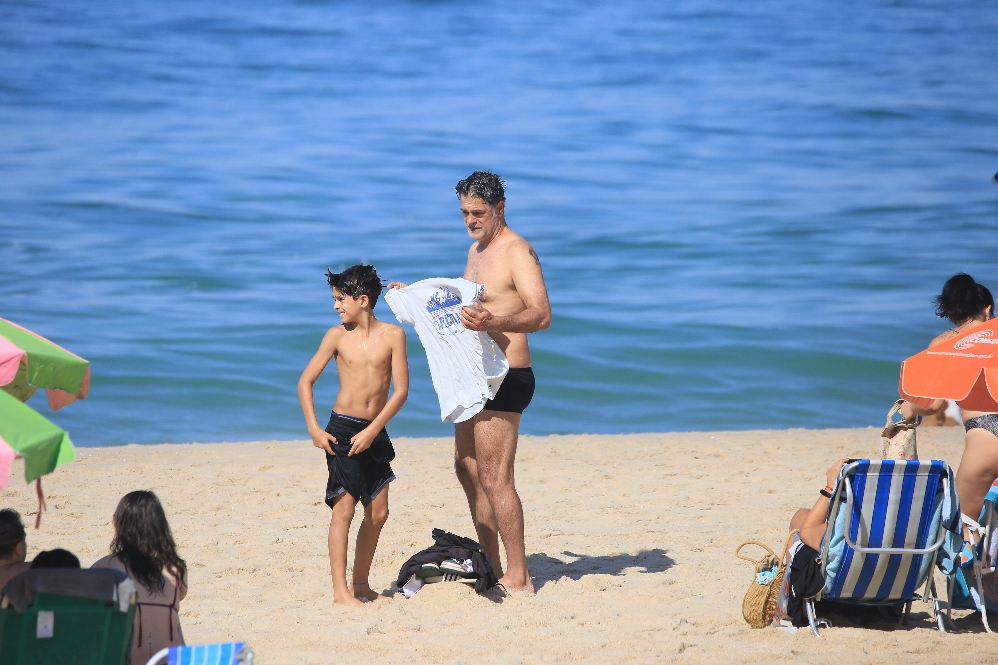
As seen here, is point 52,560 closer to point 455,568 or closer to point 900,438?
point 455,568

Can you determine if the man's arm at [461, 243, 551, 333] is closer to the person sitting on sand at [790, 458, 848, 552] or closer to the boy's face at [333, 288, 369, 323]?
the boy's face at [333, 288, 369, 323]

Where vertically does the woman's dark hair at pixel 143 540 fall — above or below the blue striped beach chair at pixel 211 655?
above

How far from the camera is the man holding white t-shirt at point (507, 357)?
497cm

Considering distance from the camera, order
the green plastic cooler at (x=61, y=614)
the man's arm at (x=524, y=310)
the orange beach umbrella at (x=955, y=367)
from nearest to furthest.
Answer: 1. the green plastic cooler at (x=61, y=614)
2. the orange beach umbrella at (x=955, y=367)
3. the man's arm at (x=524, y=310)

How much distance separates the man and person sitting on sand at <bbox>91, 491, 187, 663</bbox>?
1.80 metres

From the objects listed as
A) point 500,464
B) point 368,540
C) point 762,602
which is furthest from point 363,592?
point 762,602

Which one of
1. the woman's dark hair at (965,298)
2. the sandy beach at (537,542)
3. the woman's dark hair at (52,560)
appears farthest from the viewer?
the woman's dark hair at (965,298)

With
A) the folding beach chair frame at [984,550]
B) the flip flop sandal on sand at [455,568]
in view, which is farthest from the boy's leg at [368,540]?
the folding beach chair frame at [984,550]

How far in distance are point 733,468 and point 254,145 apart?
26064 mm

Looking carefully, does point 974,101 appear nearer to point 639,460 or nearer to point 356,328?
point 639,460

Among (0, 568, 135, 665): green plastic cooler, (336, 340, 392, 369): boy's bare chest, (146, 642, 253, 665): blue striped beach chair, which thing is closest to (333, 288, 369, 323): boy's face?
(336, 340, 392, 369): boy's bare chest

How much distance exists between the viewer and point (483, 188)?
Answer: 4.99 meters

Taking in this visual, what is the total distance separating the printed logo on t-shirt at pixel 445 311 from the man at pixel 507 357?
108mm

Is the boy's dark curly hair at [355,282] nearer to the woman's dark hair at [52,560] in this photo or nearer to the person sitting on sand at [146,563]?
the person sitting on sand at [146,563]
